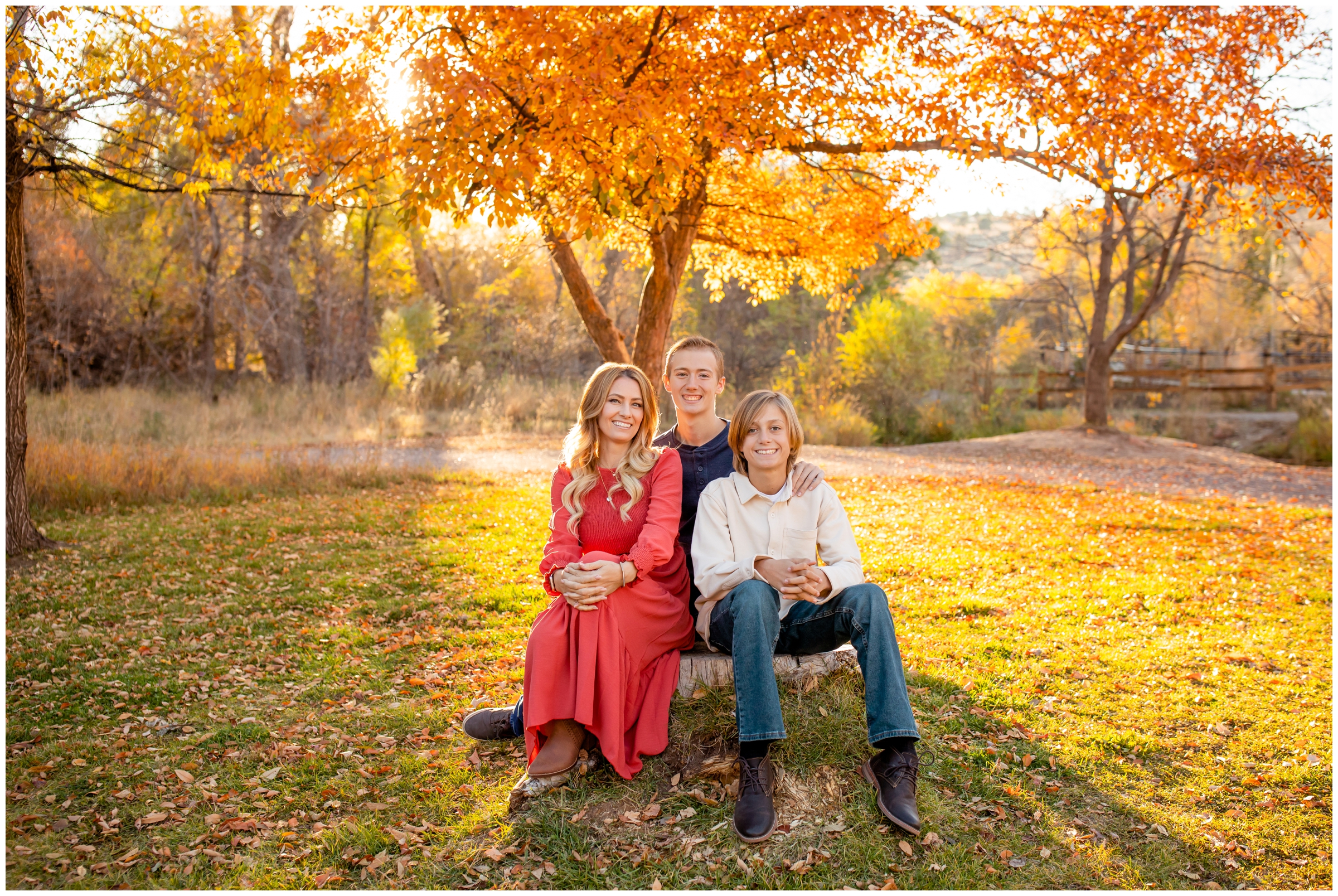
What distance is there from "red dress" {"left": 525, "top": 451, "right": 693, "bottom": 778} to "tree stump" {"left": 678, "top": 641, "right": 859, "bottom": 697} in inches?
3.6

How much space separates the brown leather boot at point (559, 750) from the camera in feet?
10.6

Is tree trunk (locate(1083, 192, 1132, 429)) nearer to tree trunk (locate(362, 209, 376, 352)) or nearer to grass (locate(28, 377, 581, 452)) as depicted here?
grass (locate(28, 377, 581, 452))

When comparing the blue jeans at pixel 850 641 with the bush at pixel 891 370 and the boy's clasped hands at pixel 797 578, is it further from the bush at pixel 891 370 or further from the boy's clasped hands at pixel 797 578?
the bush at pixel 891 370

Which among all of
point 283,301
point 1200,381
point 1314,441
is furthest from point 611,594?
point 1200,381

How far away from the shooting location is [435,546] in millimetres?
7492

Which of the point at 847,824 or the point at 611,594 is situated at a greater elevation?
the point at 611,594

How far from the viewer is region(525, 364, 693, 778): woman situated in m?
3.21

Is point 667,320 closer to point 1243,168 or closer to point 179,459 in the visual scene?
point 1243,168

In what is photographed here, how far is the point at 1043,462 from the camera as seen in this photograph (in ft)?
47.4

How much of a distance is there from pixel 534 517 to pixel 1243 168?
658 centimetres

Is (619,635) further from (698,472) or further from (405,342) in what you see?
(405,342)

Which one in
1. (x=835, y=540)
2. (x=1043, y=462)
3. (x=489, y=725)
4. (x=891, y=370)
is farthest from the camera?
(x=891, y=370)

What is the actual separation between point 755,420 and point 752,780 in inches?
52.9

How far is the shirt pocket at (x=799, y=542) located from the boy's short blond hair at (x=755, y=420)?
26 centimetres
